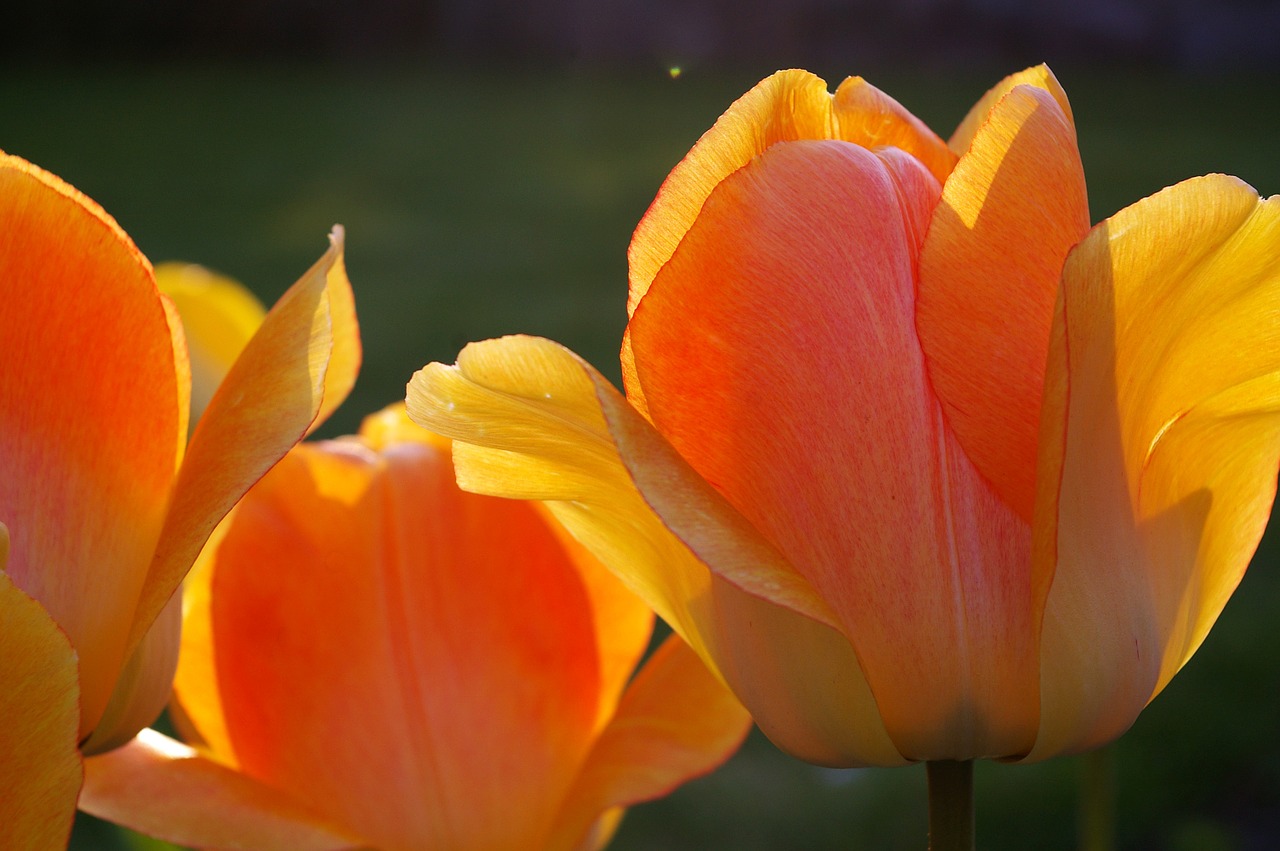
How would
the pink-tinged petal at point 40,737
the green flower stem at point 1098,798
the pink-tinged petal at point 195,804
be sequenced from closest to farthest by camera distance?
the pink-tinged petal at point 40,737 → the pink-tinged petal at point 195,804 → the green flower stem at point 1098,798

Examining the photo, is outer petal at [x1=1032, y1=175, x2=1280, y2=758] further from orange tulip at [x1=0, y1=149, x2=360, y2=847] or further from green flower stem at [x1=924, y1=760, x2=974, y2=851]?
orange tulip at [x1=0, y1=149, x2=360, y2=847]

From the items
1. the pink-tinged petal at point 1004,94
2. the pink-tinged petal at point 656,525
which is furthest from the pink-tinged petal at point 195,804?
the pink-tinged petal at point 1004,94

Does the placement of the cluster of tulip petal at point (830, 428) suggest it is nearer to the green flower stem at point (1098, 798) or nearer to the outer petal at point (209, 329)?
the green flower stem at point (1098, 798)

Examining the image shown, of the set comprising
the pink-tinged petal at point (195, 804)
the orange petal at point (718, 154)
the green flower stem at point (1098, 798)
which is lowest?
the green flower stem at point (1098, 798)

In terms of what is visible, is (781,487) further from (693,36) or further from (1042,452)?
(693,36)

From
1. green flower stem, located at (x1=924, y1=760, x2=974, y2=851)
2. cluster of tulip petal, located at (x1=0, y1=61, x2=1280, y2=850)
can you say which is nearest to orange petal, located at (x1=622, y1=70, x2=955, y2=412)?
cluster of tulip petal, located at (x1=0, y1=61, x2=1280, y2=850)

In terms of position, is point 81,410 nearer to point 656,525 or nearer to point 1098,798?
point 656,525

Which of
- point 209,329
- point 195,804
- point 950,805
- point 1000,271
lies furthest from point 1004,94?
point 209,329

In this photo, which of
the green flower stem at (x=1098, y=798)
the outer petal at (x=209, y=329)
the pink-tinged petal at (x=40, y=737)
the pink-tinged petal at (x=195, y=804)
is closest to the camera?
the pink-tinged petal at (x=40, y=737)
